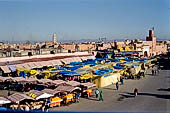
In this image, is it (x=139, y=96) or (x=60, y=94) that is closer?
(x=60, y=94)

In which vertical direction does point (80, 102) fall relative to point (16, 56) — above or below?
below

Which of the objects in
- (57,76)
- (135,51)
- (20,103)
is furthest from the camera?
(135,51)

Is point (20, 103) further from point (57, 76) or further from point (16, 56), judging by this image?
point (16, 56)

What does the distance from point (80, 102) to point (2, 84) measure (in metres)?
7.02

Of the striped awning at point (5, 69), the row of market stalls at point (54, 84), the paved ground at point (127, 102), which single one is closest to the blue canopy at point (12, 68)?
the row of market stalls at point (54, 84)

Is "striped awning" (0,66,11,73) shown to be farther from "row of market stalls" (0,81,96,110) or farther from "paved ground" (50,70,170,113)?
"paved ground" (50,70,170,113)

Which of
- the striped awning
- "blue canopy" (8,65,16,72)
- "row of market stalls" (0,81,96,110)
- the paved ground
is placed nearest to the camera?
"row of market stalls" (0,81,96,110)

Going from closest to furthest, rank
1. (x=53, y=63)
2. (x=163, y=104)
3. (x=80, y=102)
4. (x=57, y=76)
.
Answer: (x=163, y=104) → (x=80, y=102) → (x=57, y=76) → (x=53, y=63)

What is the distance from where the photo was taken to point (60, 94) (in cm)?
1104

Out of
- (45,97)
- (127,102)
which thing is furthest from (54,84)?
(127,102)

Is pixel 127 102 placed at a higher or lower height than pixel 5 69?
lower

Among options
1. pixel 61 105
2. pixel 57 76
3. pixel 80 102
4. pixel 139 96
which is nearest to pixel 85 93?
pixel 80 102

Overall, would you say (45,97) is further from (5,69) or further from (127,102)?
(5,69)

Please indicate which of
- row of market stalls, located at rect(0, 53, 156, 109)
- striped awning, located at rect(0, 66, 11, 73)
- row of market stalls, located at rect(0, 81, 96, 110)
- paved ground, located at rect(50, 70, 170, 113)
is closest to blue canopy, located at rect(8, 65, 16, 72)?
row of market stalls, located at rect(0, 53, 156, 109)
